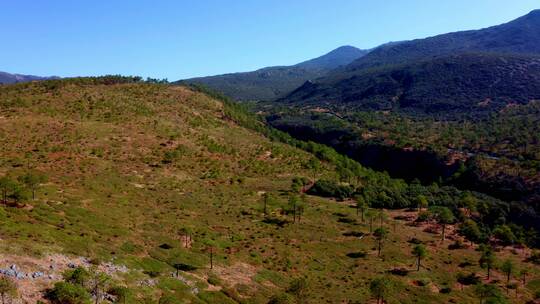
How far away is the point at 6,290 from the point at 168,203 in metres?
39.0

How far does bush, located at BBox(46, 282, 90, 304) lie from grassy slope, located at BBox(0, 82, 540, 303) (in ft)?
21.4

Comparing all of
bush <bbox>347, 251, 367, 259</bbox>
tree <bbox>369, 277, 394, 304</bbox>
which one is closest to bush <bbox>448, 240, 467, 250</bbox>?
bush <bbox>347, 251, 367, 259</bbox>

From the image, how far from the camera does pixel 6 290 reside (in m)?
22.5

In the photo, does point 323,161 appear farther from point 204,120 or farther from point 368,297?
point 368,297

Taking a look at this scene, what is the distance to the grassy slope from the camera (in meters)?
39.7

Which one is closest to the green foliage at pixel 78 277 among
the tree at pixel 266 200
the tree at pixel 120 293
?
the tree at pixel 120 293

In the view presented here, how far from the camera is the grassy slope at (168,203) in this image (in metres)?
39.7

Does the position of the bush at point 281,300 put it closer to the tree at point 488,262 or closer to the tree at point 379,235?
the tree at point 379,235

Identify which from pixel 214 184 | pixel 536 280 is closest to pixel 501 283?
pixel 536 280

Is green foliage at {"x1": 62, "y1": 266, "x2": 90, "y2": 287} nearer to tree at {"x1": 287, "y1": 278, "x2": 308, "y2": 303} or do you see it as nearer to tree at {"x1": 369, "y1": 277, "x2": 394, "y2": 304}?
tree at {"x1": 287, "y1": 278, "x2": 308, "y2": 303}

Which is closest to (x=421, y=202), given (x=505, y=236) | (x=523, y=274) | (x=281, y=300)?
(x=505, y=236)

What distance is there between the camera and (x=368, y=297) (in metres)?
45.8

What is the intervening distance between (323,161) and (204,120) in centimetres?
3685

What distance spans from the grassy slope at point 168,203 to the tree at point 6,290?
18.6 feet
